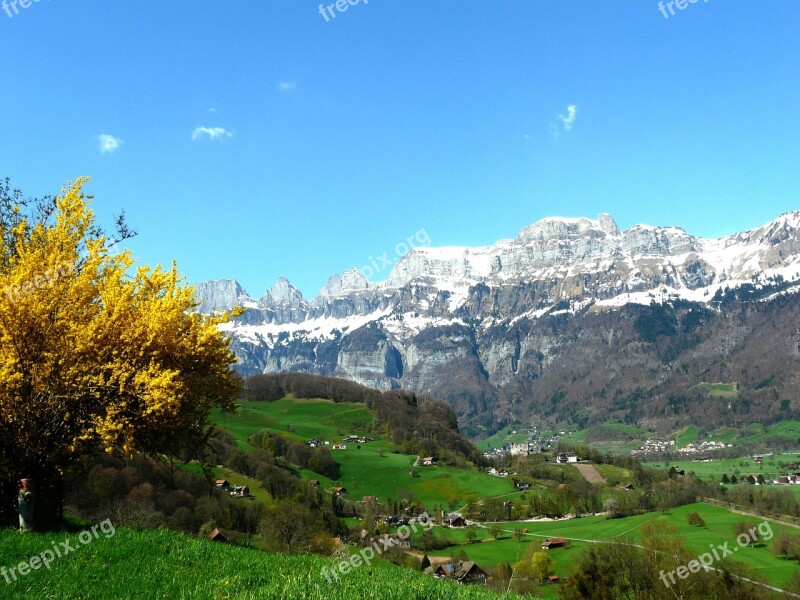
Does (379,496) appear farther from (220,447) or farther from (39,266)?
(39,266)

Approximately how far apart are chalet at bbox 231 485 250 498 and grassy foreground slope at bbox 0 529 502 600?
4667 inches

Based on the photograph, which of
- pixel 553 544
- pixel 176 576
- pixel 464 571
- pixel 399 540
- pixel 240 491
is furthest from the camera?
pixel 240 491

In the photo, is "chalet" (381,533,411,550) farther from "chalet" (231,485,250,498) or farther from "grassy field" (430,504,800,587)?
"chalet" (231,485,250,498)

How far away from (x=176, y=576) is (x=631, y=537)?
110 metres

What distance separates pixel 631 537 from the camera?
104 m

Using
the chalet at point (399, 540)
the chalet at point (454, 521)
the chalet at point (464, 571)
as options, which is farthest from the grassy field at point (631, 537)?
the chalet at point (464, 571)

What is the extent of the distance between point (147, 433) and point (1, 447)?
4.33 m

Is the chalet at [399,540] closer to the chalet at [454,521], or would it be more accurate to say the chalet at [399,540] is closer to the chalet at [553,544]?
the chalet at [553,544]

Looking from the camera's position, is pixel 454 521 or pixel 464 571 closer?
pixel 464 571

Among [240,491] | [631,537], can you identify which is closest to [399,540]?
[240,491]

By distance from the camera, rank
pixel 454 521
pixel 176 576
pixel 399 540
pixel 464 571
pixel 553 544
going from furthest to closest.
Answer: pixel 454 521 < pixel 399 540 < pixel 553 544 < pixel 464 571 < pixel 176 576

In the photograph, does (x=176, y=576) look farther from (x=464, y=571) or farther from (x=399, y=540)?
(x=399, y=540)

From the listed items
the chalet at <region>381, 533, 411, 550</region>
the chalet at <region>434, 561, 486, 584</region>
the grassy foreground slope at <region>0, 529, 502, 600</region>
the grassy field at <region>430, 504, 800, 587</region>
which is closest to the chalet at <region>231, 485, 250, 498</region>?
the chalet at <region>381, 533, 411, 550</region>

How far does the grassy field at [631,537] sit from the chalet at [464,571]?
442 inches
